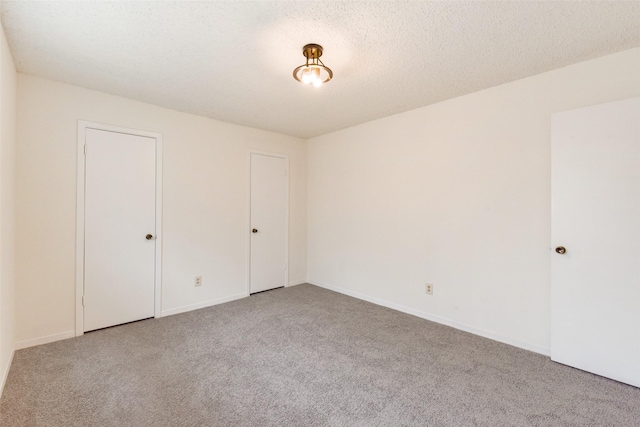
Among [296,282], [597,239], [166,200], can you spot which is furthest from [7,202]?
[597,239]

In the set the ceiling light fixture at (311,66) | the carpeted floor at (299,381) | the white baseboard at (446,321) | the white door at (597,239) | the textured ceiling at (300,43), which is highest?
the textured ceiling at (300,43)

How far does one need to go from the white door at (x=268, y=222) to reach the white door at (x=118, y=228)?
1310mm

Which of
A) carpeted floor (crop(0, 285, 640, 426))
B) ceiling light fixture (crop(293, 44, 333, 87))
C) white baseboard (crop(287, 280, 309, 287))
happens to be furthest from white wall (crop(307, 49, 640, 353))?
ceiling light fixture (crop(293, 44, 333, 87))

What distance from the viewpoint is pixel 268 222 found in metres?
4.28

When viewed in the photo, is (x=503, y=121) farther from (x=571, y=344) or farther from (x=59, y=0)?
(x=59, y=0)

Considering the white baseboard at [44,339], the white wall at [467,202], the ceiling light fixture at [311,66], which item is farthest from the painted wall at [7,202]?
the white wall at [467,202]

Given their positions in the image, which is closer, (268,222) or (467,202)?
(467,202)

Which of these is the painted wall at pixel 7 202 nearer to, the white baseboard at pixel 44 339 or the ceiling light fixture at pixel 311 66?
the white baseboard at pixel 44 339

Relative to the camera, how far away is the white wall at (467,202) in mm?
2412

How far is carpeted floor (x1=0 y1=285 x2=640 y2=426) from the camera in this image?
5.54 feet

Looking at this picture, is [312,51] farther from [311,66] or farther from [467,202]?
[467,202]

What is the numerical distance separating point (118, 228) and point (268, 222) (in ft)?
6.13

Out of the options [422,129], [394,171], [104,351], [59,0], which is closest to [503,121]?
[422,129]

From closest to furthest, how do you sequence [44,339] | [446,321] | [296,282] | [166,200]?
[44,339] → [446,321] → [166,200] → [296,282]
